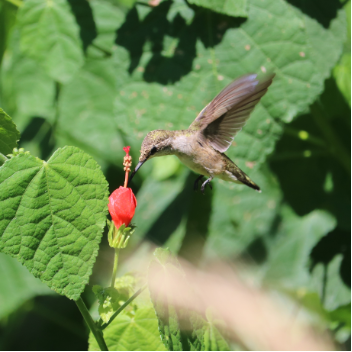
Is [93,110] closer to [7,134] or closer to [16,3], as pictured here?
[16,3]

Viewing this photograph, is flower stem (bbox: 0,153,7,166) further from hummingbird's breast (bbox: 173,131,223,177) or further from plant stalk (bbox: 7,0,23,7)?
plant stalk (bbox: 7,0,23,7)

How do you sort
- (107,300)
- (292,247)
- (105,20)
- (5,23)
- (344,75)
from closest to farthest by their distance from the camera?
1. (107,300)
2. (344,75)
3. (105,20)
4. (292,247)
5. (5,23)

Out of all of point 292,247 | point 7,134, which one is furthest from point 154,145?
point 292,247

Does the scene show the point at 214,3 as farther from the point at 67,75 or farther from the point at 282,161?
the point at 282,161

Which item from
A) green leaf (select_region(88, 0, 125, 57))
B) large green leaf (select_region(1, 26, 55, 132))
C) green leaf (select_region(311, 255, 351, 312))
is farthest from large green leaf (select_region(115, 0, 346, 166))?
large green leaf (select_region(1, 26, 55, 132))

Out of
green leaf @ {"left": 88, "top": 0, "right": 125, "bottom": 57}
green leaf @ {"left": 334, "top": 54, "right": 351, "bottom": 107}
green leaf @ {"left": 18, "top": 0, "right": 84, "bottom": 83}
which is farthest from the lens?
green leaf @ {"left": 88, "top": 0, "right": 125, "bottom": 57}

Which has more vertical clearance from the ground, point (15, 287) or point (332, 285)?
point (332, 285)
